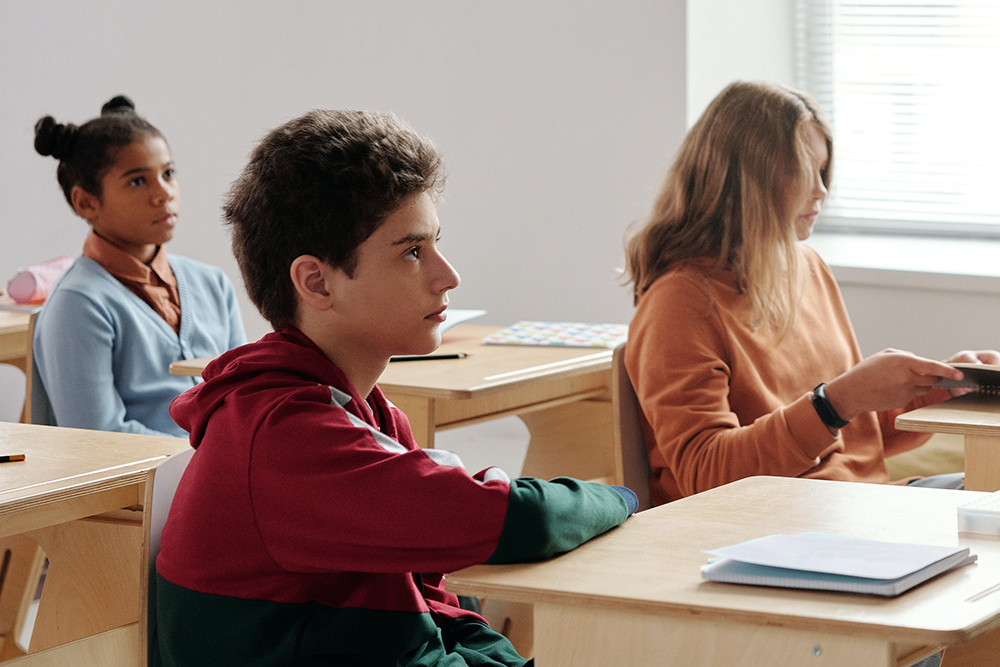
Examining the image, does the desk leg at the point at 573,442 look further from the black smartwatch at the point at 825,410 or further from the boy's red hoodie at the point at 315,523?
the boy's red hoodie at the point at 315,523

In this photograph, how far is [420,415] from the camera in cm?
212

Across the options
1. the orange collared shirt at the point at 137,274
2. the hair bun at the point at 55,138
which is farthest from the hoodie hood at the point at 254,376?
the hair bun at the point at 55,138

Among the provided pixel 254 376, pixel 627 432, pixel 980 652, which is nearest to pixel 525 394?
pixel 627 432

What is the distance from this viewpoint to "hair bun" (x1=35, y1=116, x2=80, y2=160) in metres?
2.49

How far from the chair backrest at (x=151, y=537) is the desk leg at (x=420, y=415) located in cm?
92

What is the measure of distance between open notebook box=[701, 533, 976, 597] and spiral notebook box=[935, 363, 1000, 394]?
763mm

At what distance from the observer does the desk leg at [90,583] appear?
1.45 meters

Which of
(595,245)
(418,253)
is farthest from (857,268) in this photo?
(418,253)

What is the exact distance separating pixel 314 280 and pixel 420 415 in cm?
101

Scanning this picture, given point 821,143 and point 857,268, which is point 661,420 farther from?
point 857,268

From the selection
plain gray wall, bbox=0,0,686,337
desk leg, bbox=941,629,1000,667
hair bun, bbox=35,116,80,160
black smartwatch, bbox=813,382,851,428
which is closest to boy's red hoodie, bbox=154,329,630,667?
desk leg, bbox=941,629,1000,667

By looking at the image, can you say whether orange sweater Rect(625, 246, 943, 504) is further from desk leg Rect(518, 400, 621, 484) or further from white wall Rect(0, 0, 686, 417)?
white wall Rect(0, 0, 686, 417)

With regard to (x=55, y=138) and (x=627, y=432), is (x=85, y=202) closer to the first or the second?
(x=55, y=138)

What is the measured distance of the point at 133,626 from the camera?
1.24m
